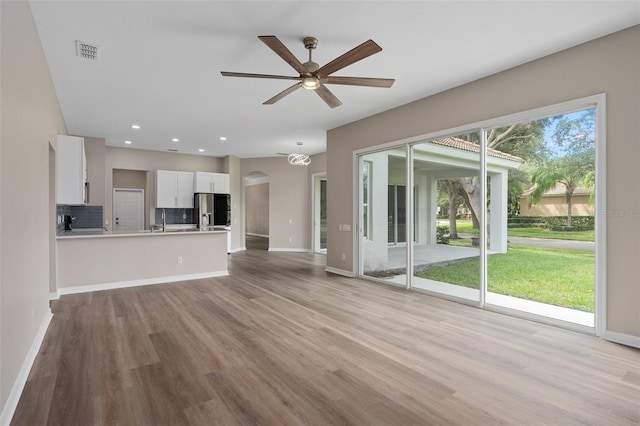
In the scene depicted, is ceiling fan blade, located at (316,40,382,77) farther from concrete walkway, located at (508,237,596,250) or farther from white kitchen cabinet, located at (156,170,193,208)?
white kitchen cabinet, located at (156,170,193,208)

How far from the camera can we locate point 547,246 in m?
3.73

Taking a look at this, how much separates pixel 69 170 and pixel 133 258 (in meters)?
1.61

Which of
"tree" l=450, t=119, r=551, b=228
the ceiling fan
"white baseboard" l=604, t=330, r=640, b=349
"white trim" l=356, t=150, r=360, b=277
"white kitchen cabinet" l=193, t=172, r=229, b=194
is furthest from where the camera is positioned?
"white kitchen cabinet" l=193, t=172, r=229, b=194

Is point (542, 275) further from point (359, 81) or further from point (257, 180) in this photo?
point (257, 180)

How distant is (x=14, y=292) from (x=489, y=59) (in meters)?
4.70

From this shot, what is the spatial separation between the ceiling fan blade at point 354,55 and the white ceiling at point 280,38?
0.38m

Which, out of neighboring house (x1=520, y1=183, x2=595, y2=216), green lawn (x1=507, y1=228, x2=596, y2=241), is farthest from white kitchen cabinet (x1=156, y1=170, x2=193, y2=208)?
neighboring house (x1=520, y1=183, x2=595, y2=216)

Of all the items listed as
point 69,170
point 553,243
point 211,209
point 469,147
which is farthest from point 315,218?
point 553,243

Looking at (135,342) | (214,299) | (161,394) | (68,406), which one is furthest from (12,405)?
(214,299)

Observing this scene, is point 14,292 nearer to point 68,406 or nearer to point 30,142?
point 68,406

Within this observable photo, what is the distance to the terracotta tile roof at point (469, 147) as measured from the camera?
3984 mm

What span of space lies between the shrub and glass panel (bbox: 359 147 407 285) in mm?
548

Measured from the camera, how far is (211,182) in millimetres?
9258

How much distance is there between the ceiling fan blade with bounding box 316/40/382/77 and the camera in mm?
2516
